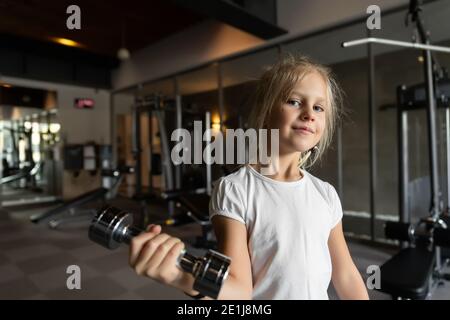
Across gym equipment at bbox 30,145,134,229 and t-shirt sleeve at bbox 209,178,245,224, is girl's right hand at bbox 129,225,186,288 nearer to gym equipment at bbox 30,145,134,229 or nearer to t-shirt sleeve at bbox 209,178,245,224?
t-shirt sleeve at bbox 209,178,245,224

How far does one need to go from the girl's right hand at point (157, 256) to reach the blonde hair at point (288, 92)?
271mm

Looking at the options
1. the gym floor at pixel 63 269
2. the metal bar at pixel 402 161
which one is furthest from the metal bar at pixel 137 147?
the metal bar at pixel 402 161

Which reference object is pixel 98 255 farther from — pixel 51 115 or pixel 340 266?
pixel 340 266

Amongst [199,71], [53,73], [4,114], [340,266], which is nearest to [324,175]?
[340,266]

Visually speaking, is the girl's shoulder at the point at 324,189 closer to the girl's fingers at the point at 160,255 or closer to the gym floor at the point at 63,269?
the girl's fingers at the point at 160,255

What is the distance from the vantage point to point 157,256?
0.35 m

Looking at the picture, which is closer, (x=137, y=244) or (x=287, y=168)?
(x=137, y=244)

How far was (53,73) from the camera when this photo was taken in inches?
41.6

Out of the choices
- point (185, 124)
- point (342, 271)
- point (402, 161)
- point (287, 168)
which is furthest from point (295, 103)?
point (402, 161)

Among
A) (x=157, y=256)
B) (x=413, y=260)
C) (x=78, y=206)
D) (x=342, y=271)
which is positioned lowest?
(x=78, y=206)

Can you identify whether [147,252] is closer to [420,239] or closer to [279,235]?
[279,235]

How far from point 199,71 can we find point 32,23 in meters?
3.59

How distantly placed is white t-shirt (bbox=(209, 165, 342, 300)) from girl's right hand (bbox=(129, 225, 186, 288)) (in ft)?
0.49

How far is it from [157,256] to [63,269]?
232 centimetres
